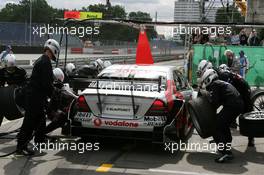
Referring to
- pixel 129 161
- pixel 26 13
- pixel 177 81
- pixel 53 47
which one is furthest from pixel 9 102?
pixel 26 13

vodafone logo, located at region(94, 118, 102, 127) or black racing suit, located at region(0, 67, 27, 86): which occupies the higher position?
black racing suit, located at region(0, 67, 27, 86)

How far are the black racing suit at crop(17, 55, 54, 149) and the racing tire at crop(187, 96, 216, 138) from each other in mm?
2305

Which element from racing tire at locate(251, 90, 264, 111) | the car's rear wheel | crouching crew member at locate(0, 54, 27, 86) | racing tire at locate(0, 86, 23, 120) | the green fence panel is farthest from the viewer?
the green fence panel

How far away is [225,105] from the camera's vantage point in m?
7.17

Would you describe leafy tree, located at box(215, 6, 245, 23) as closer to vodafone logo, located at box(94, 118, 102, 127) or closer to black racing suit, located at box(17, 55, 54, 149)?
vodafone logo, located at box(94, 118, 102, 127)

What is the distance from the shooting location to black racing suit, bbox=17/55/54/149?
7.06 meters

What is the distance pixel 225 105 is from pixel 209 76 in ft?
1.96

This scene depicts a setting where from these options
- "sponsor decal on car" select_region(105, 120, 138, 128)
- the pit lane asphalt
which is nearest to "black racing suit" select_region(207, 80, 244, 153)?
the pit lane asphalt

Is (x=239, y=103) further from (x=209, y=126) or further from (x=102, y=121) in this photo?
(x=102, y=121)

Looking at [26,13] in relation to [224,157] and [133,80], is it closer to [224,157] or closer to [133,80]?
[133,80]

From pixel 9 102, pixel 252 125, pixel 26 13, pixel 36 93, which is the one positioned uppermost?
pixel 26 13

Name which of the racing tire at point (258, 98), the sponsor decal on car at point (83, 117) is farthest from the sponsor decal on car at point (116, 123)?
the racing tire at point (258, 98)

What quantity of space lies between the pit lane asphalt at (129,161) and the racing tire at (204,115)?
18.0 inches

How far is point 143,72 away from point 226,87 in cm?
152
